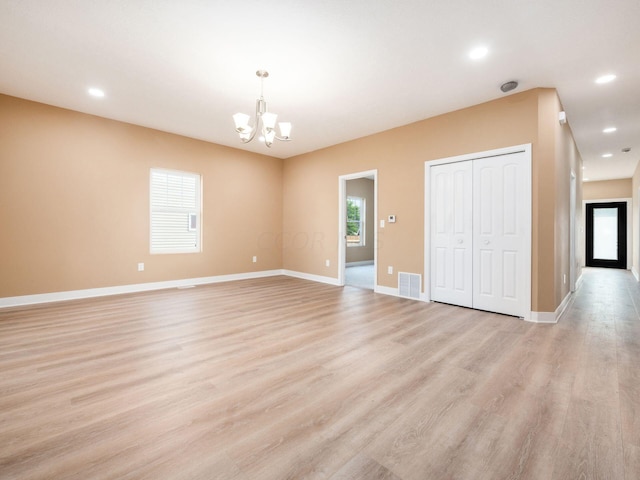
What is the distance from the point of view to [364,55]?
119 inches

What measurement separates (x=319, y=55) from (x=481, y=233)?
3111mm

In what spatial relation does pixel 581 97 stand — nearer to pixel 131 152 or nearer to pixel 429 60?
pixel 429 60

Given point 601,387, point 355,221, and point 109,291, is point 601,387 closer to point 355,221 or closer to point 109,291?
point 109,291

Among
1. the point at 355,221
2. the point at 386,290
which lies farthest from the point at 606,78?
the point at 355,221

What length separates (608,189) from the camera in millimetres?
9336

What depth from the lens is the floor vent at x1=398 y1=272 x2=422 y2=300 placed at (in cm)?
478

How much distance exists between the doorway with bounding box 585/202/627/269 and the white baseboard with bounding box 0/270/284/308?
10849mm

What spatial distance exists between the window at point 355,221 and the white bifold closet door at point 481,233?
5.03m

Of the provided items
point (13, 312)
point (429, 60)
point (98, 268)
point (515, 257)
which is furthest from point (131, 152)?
point (515, 257)

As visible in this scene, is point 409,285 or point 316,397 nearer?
point 316,397

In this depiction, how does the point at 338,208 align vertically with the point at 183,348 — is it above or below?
above

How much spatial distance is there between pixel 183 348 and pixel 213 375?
0.69 m

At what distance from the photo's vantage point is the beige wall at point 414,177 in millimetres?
3629

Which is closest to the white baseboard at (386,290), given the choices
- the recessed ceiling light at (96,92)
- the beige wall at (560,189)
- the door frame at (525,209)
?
A: the door frame at (525,209)
